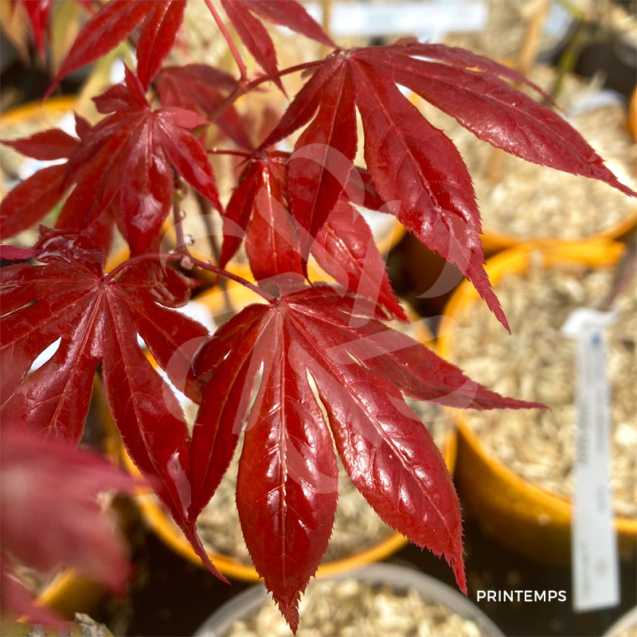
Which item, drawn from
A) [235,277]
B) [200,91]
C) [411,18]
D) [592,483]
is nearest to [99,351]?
[235,277]

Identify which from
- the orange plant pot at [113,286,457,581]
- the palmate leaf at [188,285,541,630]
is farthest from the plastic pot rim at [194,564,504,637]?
the palmate leaf at [188,285,541,630]

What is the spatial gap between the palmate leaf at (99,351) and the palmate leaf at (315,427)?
2 centimetres

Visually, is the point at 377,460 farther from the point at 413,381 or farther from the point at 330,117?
the point at 330,117

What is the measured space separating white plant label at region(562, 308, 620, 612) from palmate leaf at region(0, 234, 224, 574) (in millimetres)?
529

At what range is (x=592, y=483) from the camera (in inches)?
31.2

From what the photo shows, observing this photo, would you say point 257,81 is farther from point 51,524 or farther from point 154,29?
point 51,524

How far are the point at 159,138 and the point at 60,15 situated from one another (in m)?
0.67

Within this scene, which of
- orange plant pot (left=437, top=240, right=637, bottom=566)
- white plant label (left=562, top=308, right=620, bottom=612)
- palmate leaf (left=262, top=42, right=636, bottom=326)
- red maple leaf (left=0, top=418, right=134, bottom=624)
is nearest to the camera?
red maple leaf (left=0, top=418, right=134, bottom=624)

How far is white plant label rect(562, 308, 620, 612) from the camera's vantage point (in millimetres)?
703

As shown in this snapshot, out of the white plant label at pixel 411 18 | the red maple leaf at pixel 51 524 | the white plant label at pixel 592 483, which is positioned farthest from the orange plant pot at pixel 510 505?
the red maple leaf at pixel 51 524

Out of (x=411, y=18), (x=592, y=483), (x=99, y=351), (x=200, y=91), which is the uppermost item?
(x=411, y=18)

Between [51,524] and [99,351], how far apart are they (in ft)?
0.66

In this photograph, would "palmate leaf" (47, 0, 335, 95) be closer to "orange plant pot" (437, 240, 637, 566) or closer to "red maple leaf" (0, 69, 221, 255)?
"red maple leaf" (0, 69, 221, 255)

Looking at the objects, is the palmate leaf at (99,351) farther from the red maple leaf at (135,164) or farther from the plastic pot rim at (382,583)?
the plastic pot rim at (382,583)
